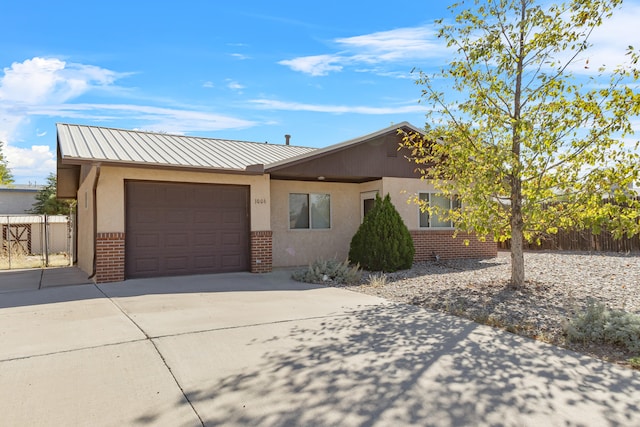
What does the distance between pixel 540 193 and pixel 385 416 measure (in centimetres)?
531

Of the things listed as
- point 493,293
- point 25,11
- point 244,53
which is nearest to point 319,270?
point 493,293

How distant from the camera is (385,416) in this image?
10.4 ft

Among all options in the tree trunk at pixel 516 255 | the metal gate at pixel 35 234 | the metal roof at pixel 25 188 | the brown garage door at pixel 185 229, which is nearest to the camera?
the tree trunk at pixel 516 255

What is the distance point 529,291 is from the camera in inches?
309

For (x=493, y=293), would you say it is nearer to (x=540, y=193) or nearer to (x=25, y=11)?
(x=540, y=193)

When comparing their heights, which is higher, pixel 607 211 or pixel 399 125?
pixel 399 125

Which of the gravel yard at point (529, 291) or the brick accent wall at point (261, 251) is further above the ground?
the brick accent wall at point (261, 251)

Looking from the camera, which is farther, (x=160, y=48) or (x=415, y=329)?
(x=160, y=48)

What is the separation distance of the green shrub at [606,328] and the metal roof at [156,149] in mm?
7675

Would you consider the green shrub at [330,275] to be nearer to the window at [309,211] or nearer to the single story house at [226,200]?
the single story house at [226,200]

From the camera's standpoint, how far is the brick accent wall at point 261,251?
435 inches

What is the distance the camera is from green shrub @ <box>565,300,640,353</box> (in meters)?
4.81

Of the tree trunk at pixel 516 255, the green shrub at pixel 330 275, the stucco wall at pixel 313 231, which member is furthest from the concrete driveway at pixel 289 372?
the stucco wall at pixel 313 231

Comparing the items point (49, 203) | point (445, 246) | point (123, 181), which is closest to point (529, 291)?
point (445, 246)
